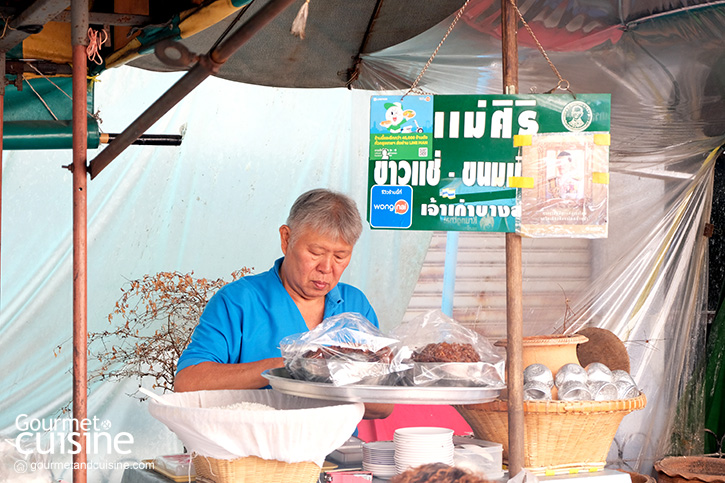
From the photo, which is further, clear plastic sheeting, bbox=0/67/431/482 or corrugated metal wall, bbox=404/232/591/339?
clear plastic sheeting, bbox=0/67/431/482

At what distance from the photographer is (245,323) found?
218 centimetres

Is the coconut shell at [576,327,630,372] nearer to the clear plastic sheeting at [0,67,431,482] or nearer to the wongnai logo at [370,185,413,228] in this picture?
the wongnai logo at [370,185,413,228]

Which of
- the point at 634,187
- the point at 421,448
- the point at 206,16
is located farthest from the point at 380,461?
the point at 634,187

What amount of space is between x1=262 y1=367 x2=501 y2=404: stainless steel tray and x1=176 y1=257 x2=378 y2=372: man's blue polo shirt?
71 centimetres

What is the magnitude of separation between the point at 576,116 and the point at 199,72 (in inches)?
33.7

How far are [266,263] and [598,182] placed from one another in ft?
10.2

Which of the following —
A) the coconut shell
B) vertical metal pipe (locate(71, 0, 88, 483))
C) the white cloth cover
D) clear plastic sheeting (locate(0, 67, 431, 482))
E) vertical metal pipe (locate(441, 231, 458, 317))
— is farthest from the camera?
clear plastic sheeting (locate(0, 67, 431, 482))

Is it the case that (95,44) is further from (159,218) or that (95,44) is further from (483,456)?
(159,218)

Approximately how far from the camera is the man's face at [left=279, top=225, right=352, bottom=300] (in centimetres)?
221

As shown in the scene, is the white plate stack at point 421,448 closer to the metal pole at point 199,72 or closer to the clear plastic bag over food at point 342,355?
the clear plastic bag over food at point 342,355

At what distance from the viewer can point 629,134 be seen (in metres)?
3.50

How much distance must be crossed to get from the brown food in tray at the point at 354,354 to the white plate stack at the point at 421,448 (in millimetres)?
159

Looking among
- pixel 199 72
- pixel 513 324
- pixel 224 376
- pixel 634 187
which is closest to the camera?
pixel 199 72

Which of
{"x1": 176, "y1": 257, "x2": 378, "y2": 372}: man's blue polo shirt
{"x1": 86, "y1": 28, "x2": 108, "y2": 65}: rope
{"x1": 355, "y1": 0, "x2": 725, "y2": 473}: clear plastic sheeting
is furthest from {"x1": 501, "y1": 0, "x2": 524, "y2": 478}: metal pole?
{"x1": 355, "y1": 0, "x2": 725, "y2": 473}: clear plastic sheeting
